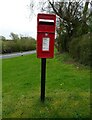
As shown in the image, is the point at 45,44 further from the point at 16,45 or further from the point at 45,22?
the point at 16,45

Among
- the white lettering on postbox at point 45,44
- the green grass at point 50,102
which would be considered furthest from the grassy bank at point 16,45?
the white lettering on postbox at point 45,44

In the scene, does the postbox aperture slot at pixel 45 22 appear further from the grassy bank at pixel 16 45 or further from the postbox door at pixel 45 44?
the grassy bank at pixel 16 45

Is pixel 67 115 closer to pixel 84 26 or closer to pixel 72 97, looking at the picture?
pixel 72 97

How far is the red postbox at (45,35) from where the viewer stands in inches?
246

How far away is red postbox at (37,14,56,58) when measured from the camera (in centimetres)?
625

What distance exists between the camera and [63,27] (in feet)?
89.1

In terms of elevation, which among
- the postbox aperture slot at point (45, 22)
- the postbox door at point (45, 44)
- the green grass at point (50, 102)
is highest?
the postbox aperture slot at point (45, 22)

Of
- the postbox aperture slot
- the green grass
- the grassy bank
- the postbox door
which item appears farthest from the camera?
the grassy bank

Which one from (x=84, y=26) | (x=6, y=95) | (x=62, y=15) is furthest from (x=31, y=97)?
(x=62, y=15)

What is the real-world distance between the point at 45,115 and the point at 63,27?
2207 centimetres

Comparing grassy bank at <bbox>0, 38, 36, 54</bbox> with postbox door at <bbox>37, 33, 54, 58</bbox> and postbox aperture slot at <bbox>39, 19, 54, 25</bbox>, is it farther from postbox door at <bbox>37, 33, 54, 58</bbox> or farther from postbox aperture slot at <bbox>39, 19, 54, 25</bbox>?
postbox aperture slot at <bbox>39, 19, 54, 25</bbox>

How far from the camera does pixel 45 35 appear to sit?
6395 millimetres

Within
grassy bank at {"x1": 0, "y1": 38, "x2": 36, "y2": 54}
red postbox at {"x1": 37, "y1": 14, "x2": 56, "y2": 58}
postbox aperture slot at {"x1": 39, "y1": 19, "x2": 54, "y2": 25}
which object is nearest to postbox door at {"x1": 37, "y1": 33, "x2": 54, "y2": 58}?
red postbox at {"x1": 37, "y1": 14, "x2": 56, "y2": 58}

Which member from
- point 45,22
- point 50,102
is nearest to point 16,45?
point 50,102
